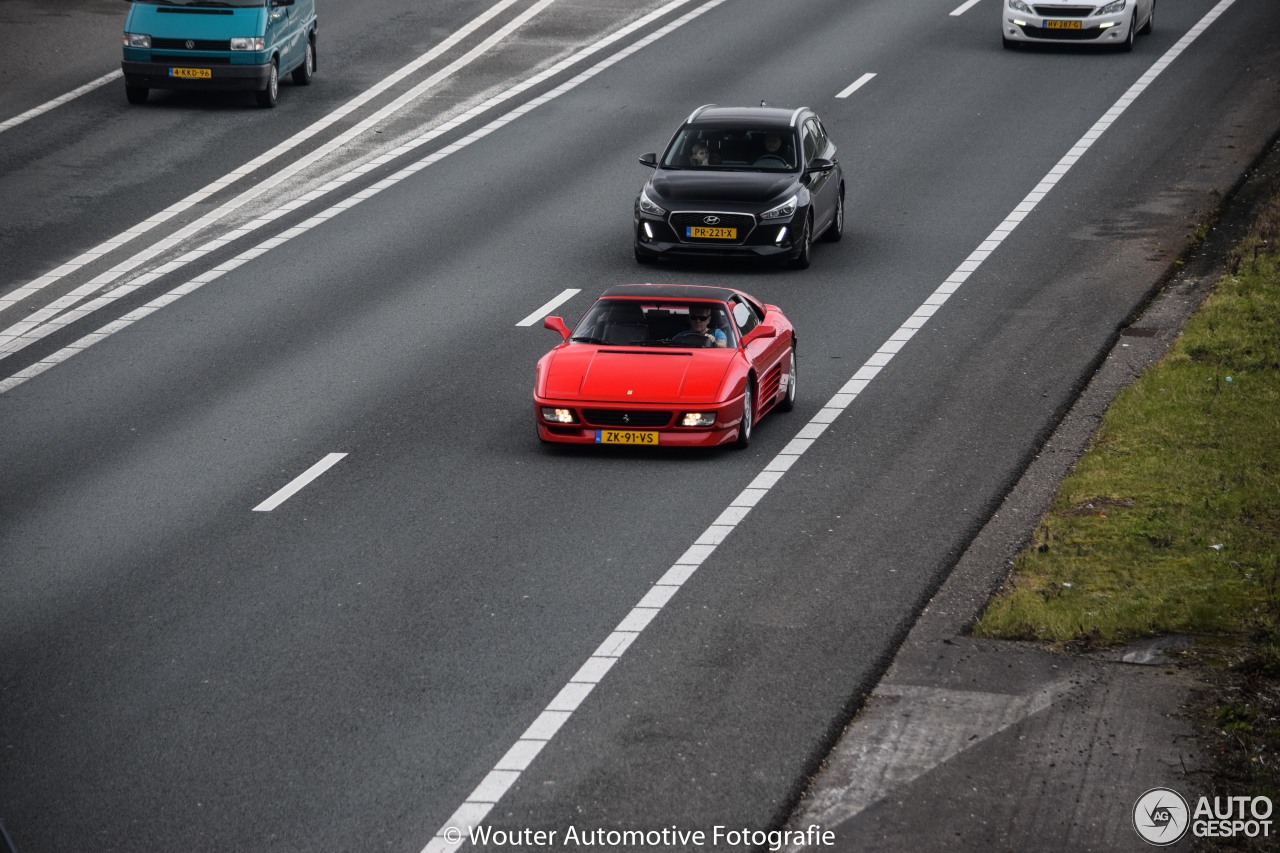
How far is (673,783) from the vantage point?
1059 centimetres

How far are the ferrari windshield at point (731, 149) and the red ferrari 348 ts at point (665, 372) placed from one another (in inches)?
250

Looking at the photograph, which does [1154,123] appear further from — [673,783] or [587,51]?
[673,783]

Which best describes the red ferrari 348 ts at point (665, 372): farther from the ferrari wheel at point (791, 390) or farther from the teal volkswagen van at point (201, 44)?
the teal volkswagen van at point (201, 44)

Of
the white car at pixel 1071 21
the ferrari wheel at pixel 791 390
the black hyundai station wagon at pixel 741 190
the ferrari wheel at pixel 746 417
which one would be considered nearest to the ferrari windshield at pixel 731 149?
the black hyundai station wagon at pixel 741 190

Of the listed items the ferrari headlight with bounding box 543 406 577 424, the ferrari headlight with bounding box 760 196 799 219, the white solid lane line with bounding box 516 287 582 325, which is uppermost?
the ferrari headlight with bounding box 543 406 577 424

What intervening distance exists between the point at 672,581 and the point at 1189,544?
12.0 ft

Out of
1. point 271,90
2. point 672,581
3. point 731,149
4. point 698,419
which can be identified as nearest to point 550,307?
point 731,149

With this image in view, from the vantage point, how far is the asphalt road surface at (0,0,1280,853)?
11.1m

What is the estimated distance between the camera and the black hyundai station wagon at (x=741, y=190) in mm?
24016

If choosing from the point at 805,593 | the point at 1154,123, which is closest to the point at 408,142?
the point at 1154,123

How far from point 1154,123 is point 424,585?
68.6 ft

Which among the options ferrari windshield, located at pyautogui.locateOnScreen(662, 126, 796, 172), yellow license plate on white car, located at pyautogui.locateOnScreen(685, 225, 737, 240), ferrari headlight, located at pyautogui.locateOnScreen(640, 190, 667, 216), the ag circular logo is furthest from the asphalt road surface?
the ag circular logo

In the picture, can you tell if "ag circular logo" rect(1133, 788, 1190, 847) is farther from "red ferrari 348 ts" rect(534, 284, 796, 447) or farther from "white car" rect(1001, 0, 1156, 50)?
"white car" rect(1001, 0, 1156, 50)

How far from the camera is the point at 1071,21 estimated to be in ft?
121
